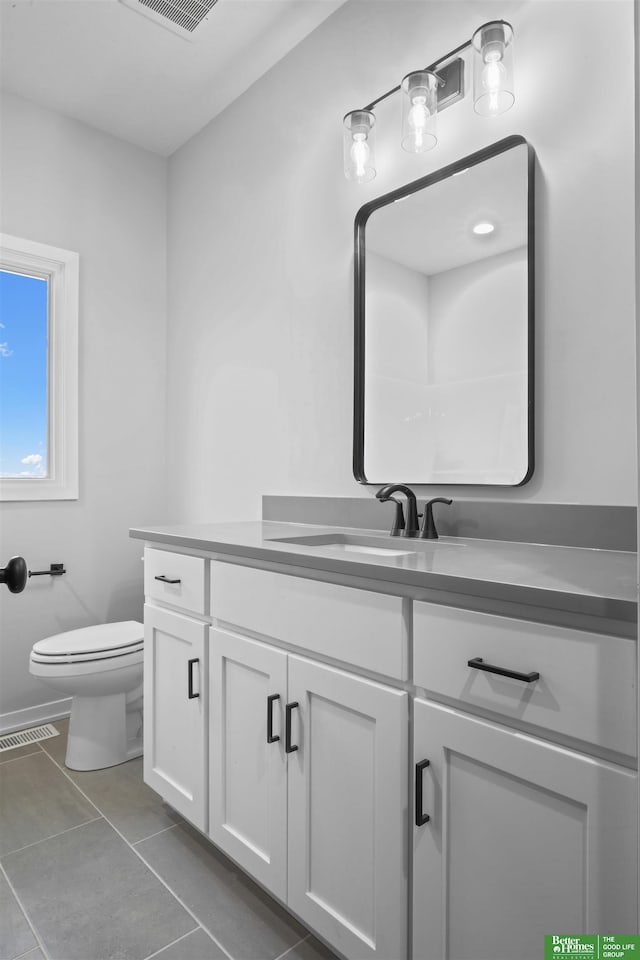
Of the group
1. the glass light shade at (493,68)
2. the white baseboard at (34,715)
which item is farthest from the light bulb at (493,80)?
the white baseboard at (34,715)

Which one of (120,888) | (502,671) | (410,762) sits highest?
(502,671)

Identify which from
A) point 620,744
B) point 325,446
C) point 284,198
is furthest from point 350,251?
point 620,744

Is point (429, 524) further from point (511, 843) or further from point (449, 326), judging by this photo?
point (511, 843)

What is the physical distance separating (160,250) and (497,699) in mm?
2793

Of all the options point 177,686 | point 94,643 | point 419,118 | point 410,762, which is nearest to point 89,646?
point 94,643

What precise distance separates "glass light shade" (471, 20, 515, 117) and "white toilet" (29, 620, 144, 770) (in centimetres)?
203

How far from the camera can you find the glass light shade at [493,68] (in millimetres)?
1430

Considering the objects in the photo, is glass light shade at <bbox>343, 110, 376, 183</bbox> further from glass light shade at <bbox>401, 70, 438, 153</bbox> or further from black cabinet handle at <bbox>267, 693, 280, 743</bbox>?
black cabinet handle at <bbox>267, 693, 280, 743</bbox>

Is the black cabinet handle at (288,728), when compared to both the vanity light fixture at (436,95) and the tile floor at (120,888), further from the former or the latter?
the vanity light fixture at (436,95)

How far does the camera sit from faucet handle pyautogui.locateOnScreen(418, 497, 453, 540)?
1560mm

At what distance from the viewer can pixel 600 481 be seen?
52.2 inches

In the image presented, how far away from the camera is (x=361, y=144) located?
180 centimetres

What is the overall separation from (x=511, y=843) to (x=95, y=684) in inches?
63.6

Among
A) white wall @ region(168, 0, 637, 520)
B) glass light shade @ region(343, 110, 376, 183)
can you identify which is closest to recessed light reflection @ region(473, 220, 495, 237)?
white wall @ region(168, 0, 637, 520)
